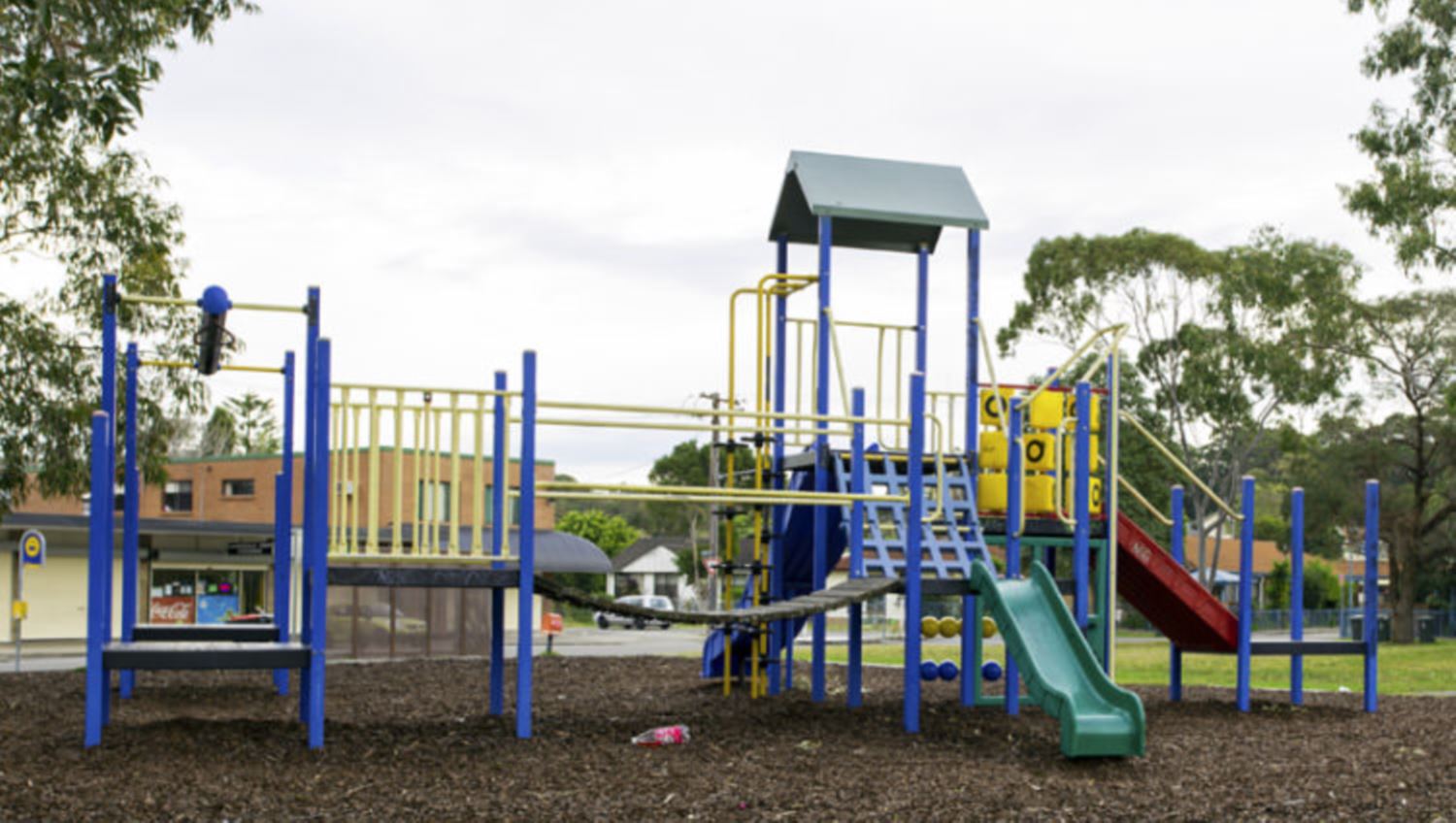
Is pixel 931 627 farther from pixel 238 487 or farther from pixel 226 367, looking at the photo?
pixel 238 487

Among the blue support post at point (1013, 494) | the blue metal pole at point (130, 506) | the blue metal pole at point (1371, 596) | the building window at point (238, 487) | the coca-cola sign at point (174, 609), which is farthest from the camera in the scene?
the building window at point (238, 487)

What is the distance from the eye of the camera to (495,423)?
10.2 meters

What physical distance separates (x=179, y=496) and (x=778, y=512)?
121 feet

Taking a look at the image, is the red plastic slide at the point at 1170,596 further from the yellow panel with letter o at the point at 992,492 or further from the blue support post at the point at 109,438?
the blue support post at the point at 109,438

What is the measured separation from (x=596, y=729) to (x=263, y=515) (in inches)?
1356

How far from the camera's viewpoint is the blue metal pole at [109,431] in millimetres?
9000

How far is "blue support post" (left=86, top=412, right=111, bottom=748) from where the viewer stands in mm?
8852

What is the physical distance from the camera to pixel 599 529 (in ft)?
244

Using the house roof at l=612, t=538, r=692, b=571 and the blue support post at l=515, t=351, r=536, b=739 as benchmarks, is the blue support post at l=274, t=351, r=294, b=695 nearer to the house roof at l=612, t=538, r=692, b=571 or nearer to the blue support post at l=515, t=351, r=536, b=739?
the blue support post at l=515, t=351, r=536, b=739

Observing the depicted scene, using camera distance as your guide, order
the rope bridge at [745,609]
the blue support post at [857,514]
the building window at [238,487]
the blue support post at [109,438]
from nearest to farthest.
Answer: the blue support post at [109,438]
the rope bridge at [745,609]
the blue support post at [857,514]
the building window at [238,487]

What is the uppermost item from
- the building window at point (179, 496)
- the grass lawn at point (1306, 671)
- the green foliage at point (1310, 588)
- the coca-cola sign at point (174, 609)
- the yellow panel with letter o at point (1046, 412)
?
the yellow panel with letter o at point (1046, 412)

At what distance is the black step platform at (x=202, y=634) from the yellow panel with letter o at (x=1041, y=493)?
6382 mm

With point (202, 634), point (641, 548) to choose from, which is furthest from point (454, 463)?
point (641, 548)

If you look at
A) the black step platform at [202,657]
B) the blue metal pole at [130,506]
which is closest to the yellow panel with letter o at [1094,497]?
the black step platform at [202,657]
